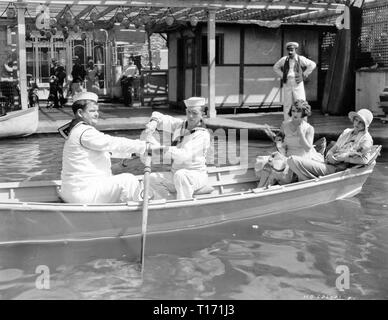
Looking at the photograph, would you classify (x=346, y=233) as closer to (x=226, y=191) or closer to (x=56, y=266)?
(x=226, y=191)

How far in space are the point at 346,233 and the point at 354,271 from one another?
1389 mm

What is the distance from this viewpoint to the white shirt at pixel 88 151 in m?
6.49

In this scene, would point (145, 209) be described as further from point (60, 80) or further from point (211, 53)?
point (60, 80)

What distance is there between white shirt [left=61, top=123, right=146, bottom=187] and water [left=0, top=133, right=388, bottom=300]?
0.80 meters

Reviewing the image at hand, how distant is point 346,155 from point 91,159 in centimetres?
380

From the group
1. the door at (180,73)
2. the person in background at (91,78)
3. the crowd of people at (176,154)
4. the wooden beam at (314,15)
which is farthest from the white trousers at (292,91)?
the person in background at (91,78)

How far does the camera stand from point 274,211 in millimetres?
7980

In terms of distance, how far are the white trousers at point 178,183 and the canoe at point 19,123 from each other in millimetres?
7731

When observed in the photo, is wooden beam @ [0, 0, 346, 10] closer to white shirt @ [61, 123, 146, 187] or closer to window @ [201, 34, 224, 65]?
window @ [201, 34, 224, 65]

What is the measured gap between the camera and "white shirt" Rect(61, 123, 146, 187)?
21.3 feet

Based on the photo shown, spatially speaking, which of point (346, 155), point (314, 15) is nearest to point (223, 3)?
point (314, 15)

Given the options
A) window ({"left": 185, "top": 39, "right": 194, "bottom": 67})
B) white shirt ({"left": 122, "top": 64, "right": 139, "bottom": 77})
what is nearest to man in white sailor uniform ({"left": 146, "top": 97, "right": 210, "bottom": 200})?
window ({"left": 185, "top": 39, "right": 194, "bottom": 67})

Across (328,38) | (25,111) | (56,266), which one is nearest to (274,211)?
(56,266)

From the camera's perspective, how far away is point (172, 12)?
18953 mm
